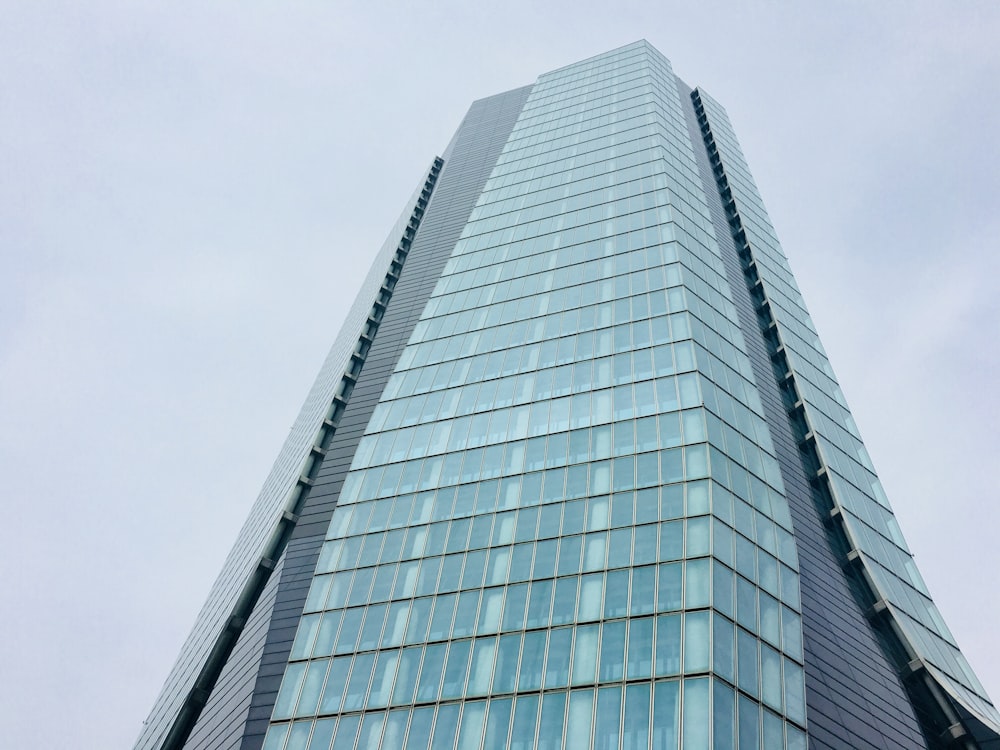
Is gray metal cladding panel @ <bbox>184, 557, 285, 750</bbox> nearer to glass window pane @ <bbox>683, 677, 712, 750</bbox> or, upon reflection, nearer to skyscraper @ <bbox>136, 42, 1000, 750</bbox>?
skyscraper @ <bbox>136, 42, 1000, 750</bbox>

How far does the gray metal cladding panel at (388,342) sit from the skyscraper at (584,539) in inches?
11.6

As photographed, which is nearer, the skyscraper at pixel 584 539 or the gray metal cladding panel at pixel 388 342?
the skyscraper at pixel 584 539

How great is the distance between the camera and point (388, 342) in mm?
70562

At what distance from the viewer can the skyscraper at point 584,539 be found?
34.2m

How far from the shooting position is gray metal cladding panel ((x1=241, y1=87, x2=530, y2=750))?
1700 inches

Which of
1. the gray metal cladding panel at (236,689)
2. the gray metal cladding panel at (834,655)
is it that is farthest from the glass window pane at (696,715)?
the gray metal cladding panel at (236,689)

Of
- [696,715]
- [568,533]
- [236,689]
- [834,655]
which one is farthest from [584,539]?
[236,689]

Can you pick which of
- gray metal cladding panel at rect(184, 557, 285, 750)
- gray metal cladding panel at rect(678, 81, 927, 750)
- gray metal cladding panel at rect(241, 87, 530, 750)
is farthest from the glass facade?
gray metal cladding panel at rect(184, 557, 285, 750)

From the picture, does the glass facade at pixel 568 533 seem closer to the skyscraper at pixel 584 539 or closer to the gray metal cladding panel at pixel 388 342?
the skyscraper at pixel 584 539

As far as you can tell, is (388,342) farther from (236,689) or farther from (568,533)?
(568,533)

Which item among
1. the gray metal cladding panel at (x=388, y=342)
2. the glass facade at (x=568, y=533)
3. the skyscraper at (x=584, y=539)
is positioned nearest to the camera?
the glass facade at (x=568, y=533)

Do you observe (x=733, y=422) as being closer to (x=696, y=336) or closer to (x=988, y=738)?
(x=696, y=336)

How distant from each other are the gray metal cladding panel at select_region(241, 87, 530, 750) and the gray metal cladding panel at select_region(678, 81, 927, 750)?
23.6 m

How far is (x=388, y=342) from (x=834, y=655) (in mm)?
41739
